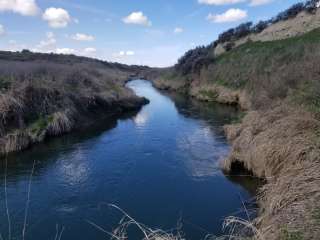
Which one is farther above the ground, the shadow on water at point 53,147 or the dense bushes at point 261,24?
the dense bushes at point 261,24

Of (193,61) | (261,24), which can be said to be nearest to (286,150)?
(193,61)

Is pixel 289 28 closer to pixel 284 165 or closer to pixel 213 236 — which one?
pixel 284 165

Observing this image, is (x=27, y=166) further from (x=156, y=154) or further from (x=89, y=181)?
(x=156, y=154)

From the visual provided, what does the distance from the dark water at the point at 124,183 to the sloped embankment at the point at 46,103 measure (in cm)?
105

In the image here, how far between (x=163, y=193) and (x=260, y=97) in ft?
30.2

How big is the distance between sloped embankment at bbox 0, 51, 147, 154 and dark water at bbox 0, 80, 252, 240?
105 cm

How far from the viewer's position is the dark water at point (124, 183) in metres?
10.5

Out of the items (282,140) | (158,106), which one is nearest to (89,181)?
(282,140)

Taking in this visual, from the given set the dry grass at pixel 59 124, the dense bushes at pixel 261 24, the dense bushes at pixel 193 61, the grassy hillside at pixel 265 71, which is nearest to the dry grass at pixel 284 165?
the grassy hillside at pixel 265 71

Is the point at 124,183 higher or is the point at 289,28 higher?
the point at 289,28

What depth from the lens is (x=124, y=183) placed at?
525 inches

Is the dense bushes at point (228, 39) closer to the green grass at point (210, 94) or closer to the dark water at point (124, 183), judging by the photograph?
the green grass at point (210, 94)

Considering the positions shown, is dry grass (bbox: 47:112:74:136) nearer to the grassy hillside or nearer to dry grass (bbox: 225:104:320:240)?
dry grass (bbox: 225:104:320:240)

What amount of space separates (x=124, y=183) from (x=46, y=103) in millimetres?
10921
